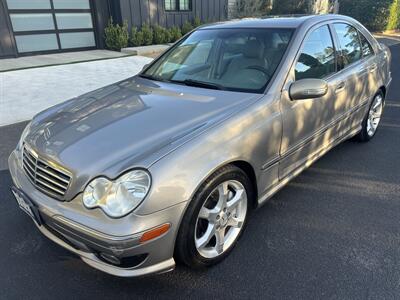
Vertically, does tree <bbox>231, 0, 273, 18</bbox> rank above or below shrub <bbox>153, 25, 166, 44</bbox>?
above

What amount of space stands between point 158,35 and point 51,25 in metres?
3.56

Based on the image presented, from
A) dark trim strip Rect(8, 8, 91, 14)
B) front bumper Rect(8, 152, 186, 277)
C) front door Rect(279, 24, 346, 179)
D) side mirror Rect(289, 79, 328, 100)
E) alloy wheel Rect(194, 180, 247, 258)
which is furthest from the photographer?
dark trim strip Rect(8, 8, 91, 14)

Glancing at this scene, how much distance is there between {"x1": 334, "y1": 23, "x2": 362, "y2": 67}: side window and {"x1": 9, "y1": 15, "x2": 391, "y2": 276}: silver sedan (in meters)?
0.02

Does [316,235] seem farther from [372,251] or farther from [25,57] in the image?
[25,57]

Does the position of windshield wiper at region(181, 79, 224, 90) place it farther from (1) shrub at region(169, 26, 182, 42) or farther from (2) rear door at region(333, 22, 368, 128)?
(1) shrub at region(169, 26, 182, 42)

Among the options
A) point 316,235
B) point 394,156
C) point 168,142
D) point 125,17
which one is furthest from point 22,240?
point 125,17

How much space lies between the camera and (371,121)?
437 centimetres

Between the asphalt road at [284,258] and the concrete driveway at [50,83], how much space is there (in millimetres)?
2925

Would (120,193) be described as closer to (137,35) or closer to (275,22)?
(275,22)

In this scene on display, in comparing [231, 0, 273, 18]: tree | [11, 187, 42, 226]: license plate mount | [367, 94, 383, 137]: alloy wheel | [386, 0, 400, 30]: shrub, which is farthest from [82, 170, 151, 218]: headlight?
[386, 0, 400, 30]: shrub

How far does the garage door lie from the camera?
9680 mm

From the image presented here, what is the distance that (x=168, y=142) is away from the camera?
206 cm

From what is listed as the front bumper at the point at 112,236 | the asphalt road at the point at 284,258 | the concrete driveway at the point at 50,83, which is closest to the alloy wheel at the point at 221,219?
the asphalt road at the point at 284,258

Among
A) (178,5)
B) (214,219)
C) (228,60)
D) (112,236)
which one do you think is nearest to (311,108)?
(228,60)
